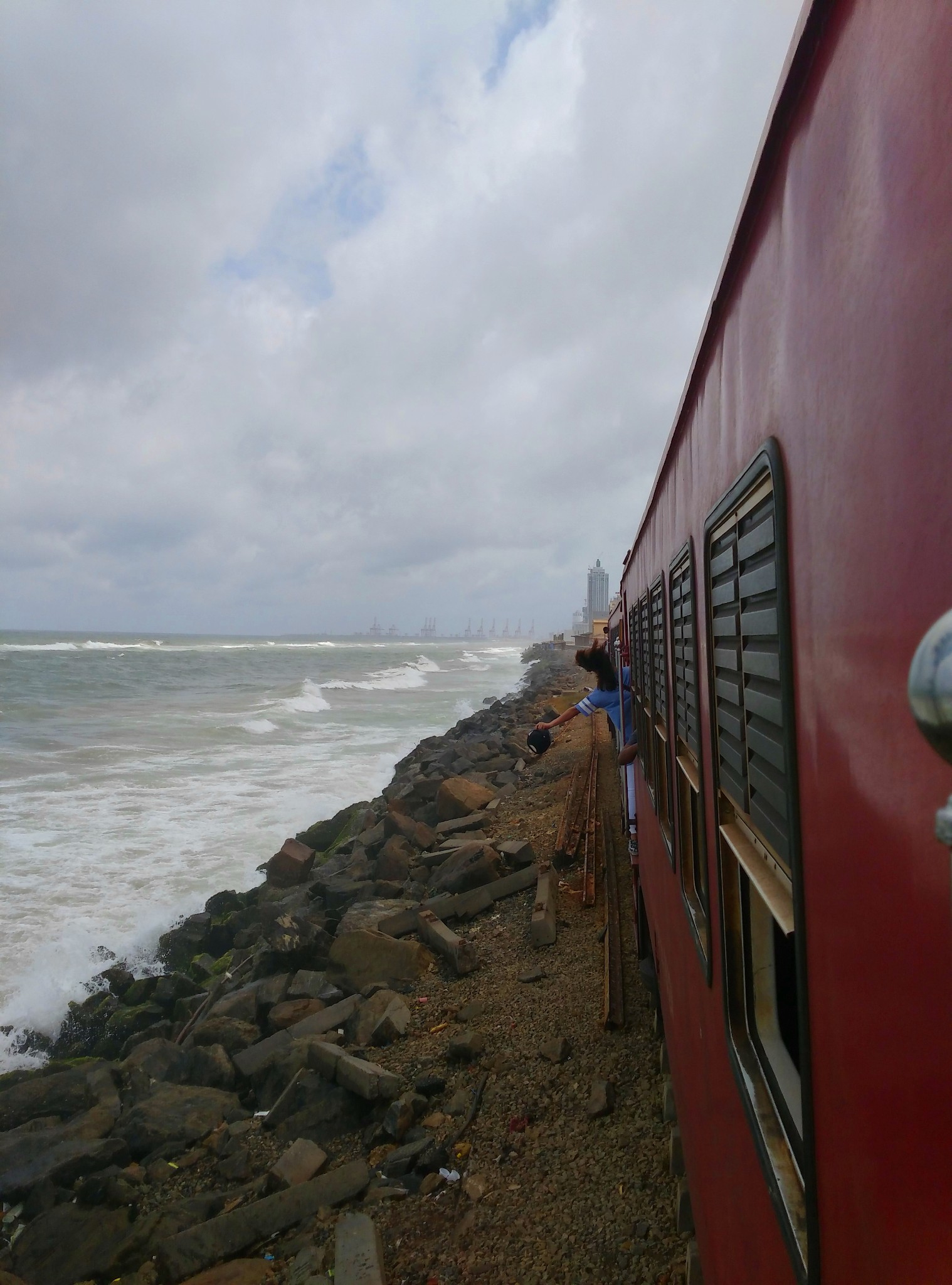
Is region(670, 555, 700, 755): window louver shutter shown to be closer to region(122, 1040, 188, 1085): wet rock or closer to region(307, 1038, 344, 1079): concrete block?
region(307, 1038, 344, 1079): concrete block

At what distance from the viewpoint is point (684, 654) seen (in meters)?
2.66

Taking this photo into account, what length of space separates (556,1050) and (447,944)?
5.90 feet

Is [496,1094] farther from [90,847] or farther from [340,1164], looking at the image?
[90,847]

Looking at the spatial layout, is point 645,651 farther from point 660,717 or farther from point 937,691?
point 937,691

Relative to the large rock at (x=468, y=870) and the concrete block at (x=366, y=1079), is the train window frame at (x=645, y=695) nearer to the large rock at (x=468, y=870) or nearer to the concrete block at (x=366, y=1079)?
the concrete block at (x=366, y=1079)

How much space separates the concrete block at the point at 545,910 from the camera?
6.42 metres

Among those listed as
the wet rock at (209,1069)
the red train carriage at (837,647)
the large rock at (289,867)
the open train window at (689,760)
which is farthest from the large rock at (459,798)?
the red train carriage at (837,647)

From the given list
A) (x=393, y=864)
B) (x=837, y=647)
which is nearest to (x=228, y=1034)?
(x=393, y=864)

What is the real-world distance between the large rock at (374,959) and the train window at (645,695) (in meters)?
2.70

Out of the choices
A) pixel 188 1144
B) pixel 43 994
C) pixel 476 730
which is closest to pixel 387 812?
pixel 43 994

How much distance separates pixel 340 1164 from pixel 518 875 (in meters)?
3.54

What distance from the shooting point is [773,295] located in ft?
4.17

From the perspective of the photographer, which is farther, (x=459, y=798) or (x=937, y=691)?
(x=459, y=798)

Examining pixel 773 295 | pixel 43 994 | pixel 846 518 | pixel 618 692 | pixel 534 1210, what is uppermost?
pixel 773 295
